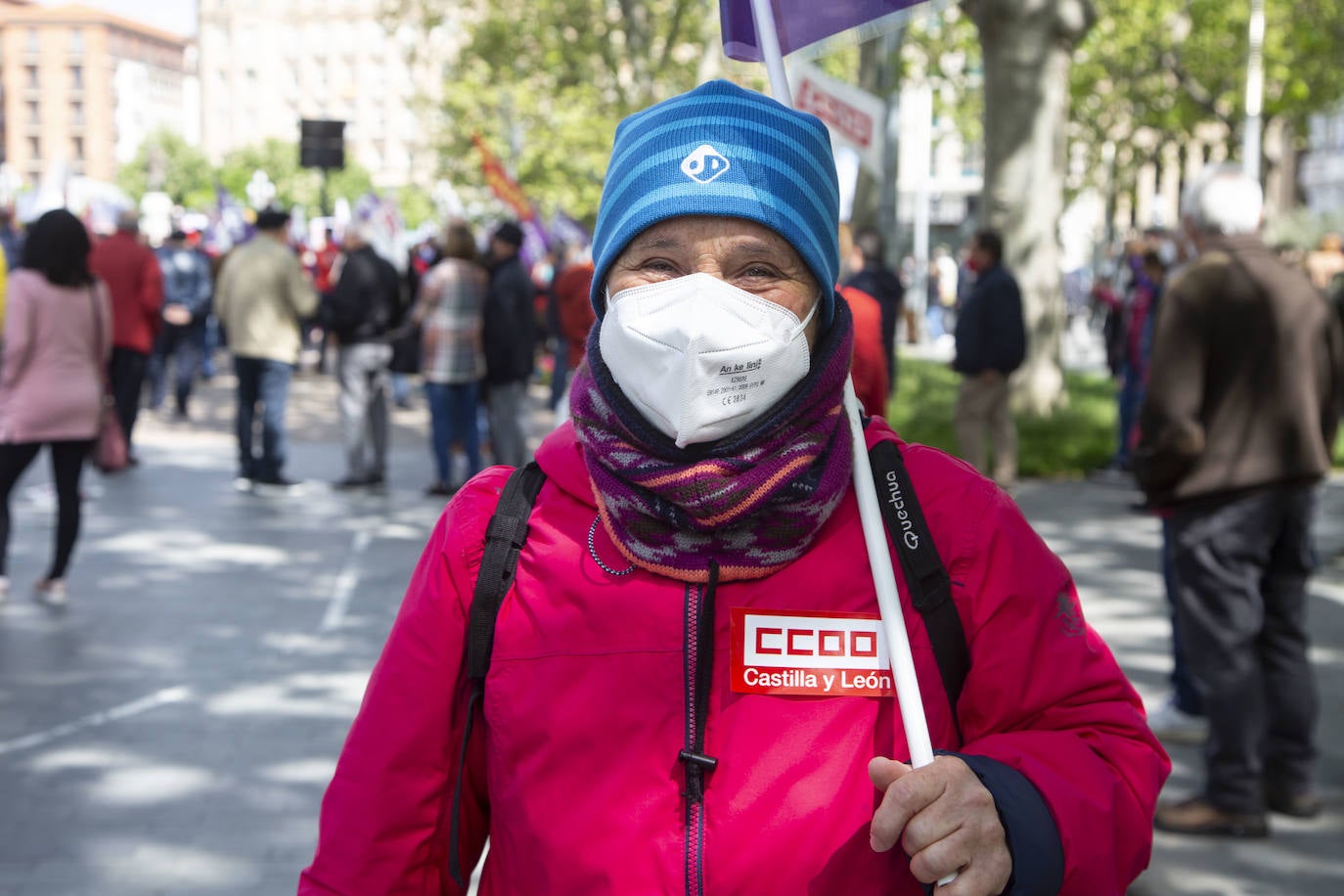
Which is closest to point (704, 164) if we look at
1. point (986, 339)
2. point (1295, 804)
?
point (1295, 804)

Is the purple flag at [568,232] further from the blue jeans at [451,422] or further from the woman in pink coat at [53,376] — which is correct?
the woman in pink coat at [53,376]

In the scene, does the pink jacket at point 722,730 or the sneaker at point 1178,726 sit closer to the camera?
the pink jacket at point 722,730

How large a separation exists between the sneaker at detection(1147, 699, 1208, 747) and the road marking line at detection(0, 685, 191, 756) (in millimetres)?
3895

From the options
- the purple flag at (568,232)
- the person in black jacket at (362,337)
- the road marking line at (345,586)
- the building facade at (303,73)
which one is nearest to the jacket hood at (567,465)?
the road marking line at (345,586)

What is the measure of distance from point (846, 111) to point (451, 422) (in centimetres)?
406

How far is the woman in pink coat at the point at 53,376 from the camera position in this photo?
8219 mm

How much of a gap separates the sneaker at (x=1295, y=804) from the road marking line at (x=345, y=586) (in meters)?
4.46

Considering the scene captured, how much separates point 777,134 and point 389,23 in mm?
37683

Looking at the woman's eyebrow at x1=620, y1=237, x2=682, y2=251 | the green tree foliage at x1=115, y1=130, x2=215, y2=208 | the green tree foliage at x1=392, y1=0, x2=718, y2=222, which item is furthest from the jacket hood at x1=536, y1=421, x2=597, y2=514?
the green tree foliage at x1=115, y1=130, x2=215, y2=208

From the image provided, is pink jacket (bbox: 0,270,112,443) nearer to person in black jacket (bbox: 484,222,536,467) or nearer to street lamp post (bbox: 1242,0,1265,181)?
person in black jacket (bbox: 484,222,536,467)

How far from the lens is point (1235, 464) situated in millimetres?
5156

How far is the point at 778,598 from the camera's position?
1851mm

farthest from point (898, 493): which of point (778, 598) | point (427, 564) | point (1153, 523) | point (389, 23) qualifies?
point (389, 23)

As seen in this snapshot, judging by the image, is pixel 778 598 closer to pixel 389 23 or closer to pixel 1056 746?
pixel 1056 746
